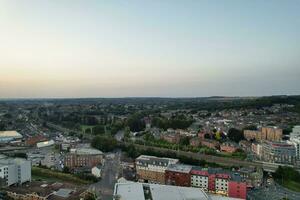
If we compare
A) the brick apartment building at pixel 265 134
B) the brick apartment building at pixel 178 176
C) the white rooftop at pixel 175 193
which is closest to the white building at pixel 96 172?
the brick apartment building at pixel 178 176

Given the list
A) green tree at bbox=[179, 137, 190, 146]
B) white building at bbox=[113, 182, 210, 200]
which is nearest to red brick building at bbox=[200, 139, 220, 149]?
green tree at bbox=[179, 137, 190, 146]

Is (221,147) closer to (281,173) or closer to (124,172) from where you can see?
(281,173)

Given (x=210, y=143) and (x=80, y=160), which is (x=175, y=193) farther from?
(x=210, y=143)

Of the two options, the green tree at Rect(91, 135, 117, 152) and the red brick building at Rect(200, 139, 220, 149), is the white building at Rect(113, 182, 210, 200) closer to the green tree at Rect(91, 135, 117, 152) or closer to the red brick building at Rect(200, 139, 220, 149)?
the green tree at Rect(91, 135, 117, 152)

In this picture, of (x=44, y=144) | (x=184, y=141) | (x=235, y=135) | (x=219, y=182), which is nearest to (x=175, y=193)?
(x=219, y=182)

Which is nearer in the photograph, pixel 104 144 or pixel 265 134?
pixel 104 144

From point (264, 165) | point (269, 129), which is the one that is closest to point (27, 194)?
point (264, 165)
